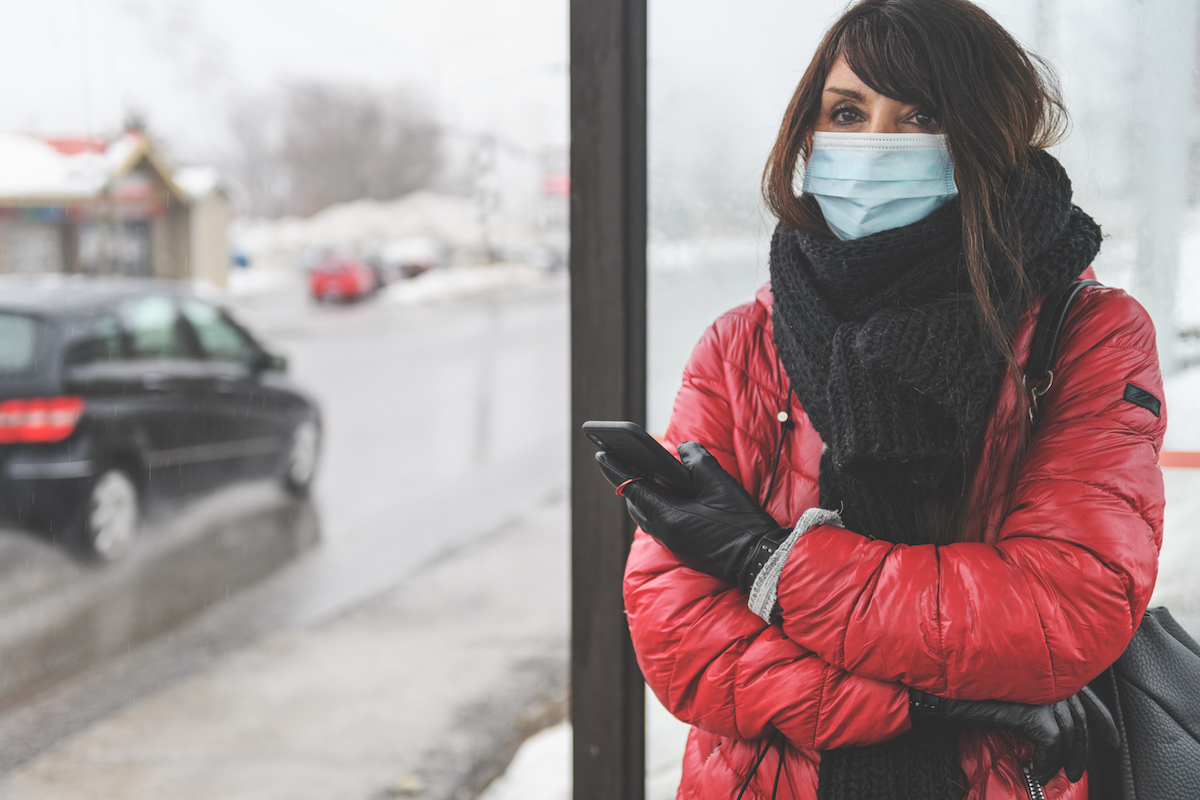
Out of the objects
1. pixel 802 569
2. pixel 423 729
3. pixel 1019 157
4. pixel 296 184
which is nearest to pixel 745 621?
pixel 802 569

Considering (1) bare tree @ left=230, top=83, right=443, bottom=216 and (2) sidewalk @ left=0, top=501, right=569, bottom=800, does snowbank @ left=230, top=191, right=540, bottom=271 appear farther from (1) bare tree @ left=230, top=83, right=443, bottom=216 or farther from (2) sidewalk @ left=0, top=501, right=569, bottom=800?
(2) sidewalk @ left=0, top=501, right=569, bottom=800

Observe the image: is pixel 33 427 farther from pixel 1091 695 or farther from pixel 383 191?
pixel 383 191

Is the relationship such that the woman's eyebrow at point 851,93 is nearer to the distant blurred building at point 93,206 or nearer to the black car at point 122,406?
the black car at point 122,406

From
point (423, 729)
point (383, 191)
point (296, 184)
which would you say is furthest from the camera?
point (383, 191)

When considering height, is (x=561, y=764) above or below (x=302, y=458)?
below

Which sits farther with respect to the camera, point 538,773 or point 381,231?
point 381,231

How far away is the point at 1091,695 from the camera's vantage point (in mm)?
1200

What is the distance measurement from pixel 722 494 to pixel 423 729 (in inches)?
120

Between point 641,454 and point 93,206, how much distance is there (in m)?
21.1

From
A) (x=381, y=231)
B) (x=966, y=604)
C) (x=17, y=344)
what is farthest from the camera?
(x=381, y=231)

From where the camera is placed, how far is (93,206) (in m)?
18.8

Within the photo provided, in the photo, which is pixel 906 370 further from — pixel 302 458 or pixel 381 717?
pixel 302 458

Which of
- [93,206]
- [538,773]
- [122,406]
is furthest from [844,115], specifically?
[93,206]

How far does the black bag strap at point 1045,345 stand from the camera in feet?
3.83
